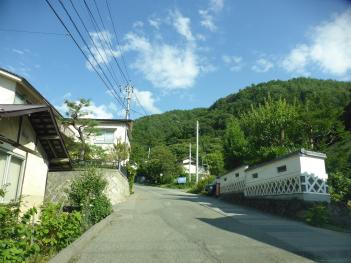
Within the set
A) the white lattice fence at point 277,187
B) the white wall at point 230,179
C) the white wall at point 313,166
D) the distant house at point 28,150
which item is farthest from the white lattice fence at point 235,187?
the distant house at point 28,150

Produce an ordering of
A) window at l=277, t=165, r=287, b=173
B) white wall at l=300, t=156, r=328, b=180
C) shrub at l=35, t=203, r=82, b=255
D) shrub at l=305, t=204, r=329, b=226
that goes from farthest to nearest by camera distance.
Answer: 1. window at l=277, t=165, r=287, b=173
2. white wall at l=300, t=156, r=328, b=180
3. shrub at l=305, t=204, r=329, b=226
4. shrub at l=35, t=203, r=82, b=255

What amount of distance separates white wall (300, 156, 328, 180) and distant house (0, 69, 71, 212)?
34.4ft

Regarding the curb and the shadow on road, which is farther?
the shadow on road

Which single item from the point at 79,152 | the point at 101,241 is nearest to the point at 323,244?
the point at 101,241

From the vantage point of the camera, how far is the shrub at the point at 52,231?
22.9 ft

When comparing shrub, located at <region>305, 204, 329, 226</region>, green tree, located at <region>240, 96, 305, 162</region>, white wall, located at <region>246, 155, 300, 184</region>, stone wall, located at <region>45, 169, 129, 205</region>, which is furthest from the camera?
green tree, located at <region>240, 96, 305, 162</region>

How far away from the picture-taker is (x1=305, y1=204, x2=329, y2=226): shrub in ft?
43.5

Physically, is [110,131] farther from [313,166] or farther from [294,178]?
[313,166]

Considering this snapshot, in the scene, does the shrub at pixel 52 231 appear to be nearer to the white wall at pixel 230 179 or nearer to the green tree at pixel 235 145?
the white wall at pixel 230 179

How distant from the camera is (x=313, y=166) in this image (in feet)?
53.3

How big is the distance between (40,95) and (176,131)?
5137 cm

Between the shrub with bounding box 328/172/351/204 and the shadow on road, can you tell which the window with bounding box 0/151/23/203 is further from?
the shrub with bounding box 328/172/351/204

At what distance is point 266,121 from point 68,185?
619 inches

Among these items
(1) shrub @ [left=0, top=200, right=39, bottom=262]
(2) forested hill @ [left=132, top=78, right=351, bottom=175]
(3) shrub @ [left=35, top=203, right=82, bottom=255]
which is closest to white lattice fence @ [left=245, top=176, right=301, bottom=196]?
(2) forested hill @ [left=132, top=78, right=351, bottom=175]
